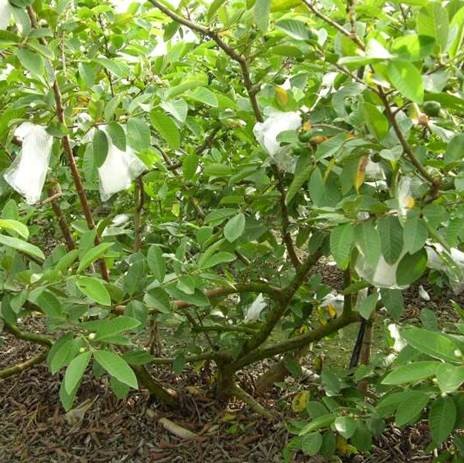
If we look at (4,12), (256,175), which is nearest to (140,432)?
(256,175)

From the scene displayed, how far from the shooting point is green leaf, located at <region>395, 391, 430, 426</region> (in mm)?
1271

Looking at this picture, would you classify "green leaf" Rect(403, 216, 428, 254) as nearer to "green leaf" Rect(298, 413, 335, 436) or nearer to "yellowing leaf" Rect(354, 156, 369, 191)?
"yellowing leaf" Rect(354, 156, 369, 191)

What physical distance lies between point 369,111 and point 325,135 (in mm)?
312

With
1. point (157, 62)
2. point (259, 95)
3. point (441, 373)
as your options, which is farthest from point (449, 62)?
point (157, 62)

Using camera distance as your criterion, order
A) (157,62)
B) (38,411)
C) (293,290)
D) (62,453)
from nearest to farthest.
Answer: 1. (157,62)
2. (293,290)
3. (62,453)
4. (38,411)

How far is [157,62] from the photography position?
5.35 feet

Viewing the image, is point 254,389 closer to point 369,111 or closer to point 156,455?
point 156,455

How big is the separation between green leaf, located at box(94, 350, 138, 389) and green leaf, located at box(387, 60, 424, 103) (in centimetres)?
63

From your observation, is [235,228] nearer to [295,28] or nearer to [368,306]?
[368,306]

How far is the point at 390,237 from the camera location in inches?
44.8

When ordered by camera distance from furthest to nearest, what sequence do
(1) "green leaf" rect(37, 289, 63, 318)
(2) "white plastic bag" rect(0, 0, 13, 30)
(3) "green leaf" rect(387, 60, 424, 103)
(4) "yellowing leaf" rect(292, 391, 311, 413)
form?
(4) "yellowing leaf" rect(292, 391, 311, 413), (1) "green leaf" rect(37, 289, 63, 318), (2) "white plastic bag" rect(0, 0, 13, 30), (3) "green leaf" rect(387, 60, 424, 103)

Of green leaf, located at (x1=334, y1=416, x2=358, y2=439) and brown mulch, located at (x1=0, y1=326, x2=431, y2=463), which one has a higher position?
green leaf, located at (x1=334, y1=416, x2=358, y2=439)

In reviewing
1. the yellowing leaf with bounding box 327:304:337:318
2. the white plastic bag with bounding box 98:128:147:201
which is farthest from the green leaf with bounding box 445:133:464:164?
the yellowing leaf with bounding box 327:304:337:318

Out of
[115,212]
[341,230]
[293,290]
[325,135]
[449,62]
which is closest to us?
[449,62]
